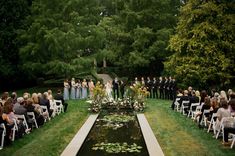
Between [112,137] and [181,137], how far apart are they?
8.27 ft

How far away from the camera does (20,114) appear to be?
52.1 ft

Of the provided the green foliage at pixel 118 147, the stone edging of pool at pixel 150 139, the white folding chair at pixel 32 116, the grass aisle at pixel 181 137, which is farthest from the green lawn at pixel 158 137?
the green foliage at pixel 118 147

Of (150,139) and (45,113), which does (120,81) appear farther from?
(150,139)

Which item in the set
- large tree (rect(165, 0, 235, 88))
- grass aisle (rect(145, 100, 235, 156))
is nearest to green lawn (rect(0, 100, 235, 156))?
grass aisle (rect(145, 100, 235, 156))

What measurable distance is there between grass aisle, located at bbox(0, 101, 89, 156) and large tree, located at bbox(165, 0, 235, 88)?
1142cm

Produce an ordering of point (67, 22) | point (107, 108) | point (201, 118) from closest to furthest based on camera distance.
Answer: point (201, 118) < point (107, 108) < point (67, 22)

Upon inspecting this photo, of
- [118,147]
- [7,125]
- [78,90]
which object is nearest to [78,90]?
[78,90]

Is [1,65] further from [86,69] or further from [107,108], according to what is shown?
[107,108]

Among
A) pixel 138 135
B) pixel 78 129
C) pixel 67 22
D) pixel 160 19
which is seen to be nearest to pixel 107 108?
pixel 78 129

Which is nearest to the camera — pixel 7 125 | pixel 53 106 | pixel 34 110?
pixel 7 125

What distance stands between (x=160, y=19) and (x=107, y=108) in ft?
67.3

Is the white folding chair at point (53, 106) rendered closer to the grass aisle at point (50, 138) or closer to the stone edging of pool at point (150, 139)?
the grass aisle at point (50, 138)

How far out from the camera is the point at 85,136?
1532 centimetres

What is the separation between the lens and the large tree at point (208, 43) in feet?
97.5
